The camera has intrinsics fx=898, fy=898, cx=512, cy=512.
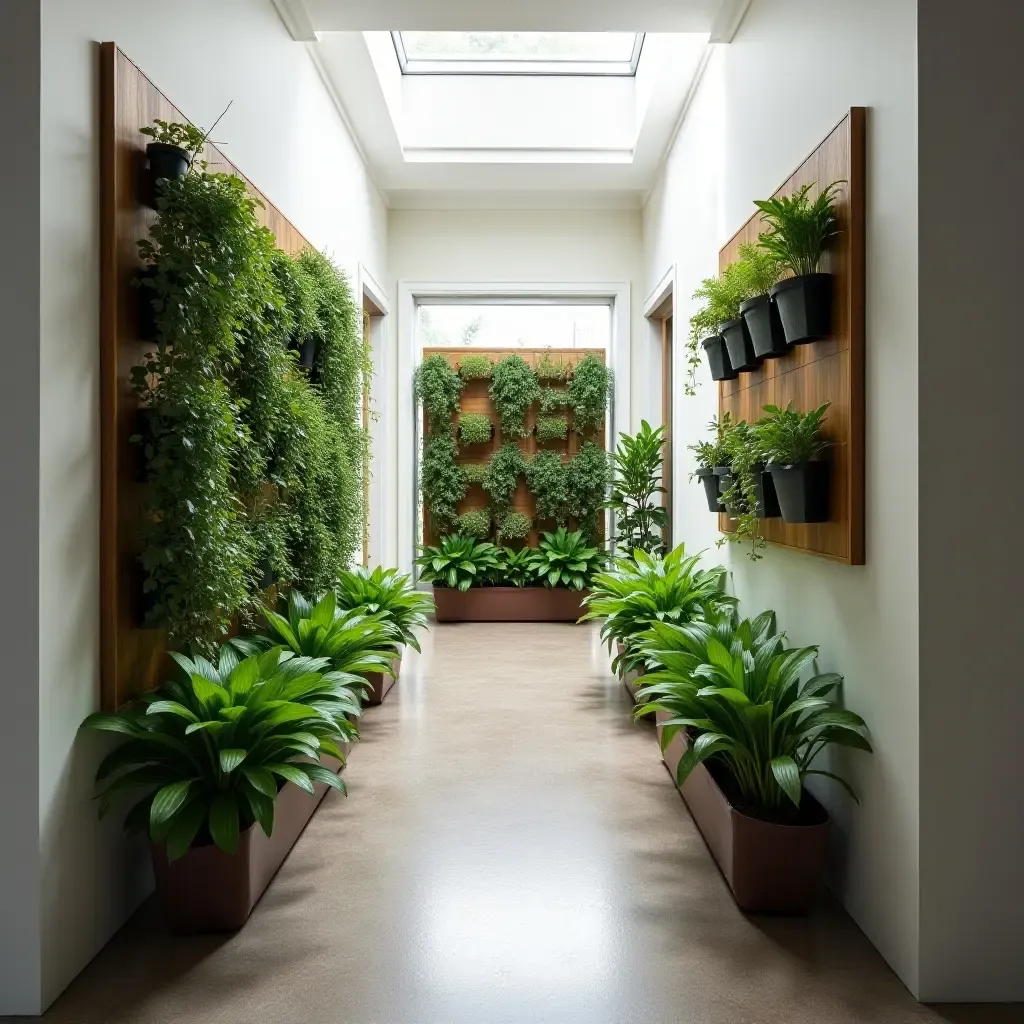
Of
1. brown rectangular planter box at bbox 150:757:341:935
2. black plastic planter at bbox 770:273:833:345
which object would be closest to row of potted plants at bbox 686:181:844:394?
black plastic planter at bbox 770:273:833:345

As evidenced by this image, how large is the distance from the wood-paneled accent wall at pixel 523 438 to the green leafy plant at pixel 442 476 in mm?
121

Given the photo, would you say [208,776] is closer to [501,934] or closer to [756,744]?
[501,934]

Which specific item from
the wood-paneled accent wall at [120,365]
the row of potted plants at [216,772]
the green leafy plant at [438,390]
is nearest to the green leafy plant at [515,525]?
the green leafy plant at [438,390]

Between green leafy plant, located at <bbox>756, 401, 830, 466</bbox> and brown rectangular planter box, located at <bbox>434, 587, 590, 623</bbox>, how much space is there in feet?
14.9

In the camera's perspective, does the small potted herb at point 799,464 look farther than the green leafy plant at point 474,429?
No

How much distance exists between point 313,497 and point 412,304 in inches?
163

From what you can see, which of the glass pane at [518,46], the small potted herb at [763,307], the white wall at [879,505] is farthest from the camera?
the glass pane at [518,46]

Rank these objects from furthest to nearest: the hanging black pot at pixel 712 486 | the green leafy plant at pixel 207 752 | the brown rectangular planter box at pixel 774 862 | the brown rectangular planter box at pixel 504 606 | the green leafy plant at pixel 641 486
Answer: the brown rectangular planter box at pixel 504 606
the green leafy plant at pixel 641 486
the hanging black pot at pixel 712 486
the brown rectangular planter box at pixel 774 862
the green leafy plant at pixel 207 752

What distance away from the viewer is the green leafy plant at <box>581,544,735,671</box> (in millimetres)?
4047

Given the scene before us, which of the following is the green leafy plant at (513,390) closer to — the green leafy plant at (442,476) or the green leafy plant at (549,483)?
the green leafy plant at (549,483)

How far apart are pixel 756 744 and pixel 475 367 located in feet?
16.9

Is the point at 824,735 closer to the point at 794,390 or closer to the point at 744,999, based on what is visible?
the point at 744,999

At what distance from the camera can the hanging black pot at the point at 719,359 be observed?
355cm
